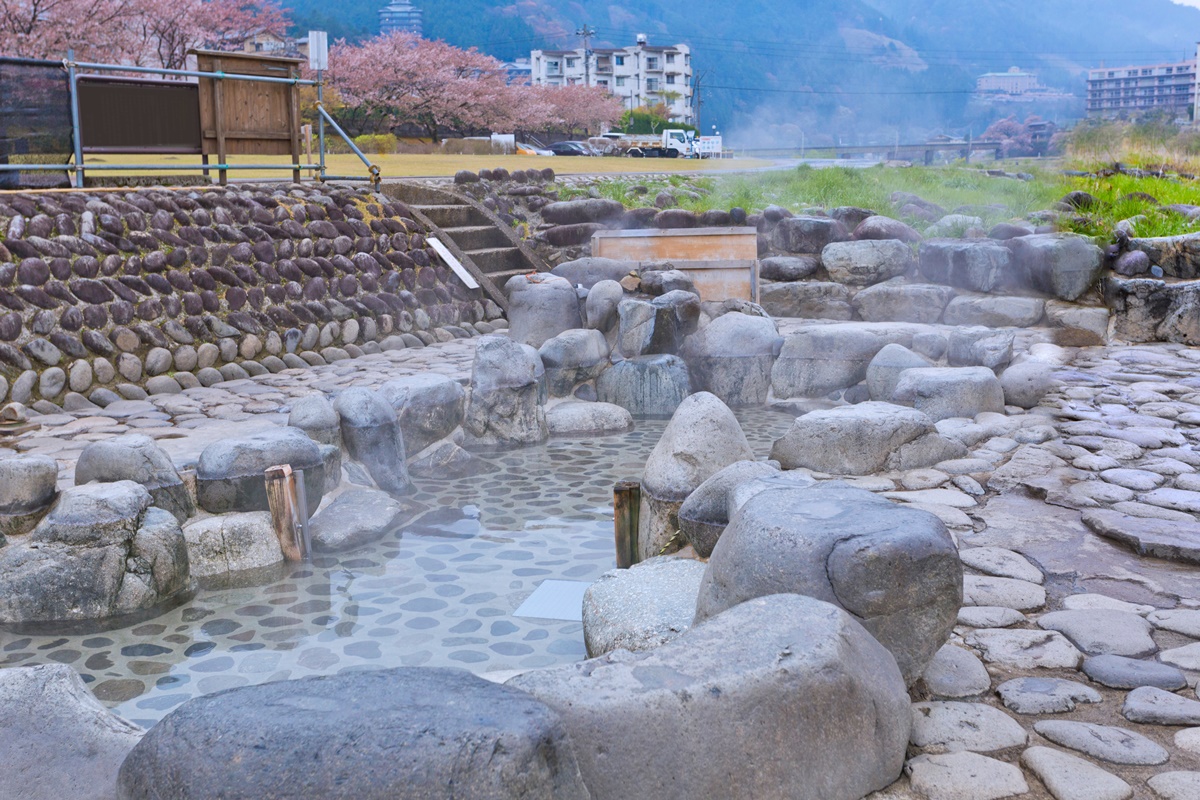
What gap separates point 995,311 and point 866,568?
8030mm

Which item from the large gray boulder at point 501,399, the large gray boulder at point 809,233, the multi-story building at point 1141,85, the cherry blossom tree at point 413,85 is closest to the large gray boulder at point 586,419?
the large gray boulder at point 501,399

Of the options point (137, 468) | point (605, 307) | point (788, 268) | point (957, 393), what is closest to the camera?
point (137, 468)

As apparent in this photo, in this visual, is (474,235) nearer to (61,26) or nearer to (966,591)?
(966,591)

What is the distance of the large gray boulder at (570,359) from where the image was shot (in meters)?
8.84

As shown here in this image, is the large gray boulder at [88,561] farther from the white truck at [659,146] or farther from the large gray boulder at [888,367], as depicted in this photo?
the white truck at [659,146]

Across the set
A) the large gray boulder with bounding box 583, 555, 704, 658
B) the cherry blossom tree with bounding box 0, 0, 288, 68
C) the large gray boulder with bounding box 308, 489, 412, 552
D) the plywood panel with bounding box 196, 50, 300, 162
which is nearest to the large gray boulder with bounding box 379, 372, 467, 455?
the large gray boulder with bounding box 308, 489, 412, 552

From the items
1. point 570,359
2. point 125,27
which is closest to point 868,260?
point 570,359

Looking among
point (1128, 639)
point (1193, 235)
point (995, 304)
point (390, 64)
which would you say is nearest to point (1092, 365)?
point (995, 304)

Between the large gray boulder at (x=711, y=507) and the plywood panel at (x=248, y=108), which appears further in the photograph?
the plywood panel at (x=248, y=108)

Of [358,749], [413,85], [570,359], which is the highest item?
[413,85]

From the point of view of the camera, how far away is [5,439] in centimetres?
659

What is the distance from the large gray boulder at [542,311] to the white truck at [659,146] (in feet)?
87.2

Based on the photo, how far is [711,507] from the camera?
4.46m

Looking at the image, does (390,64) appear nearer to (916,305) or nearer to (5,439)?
(916,305)
